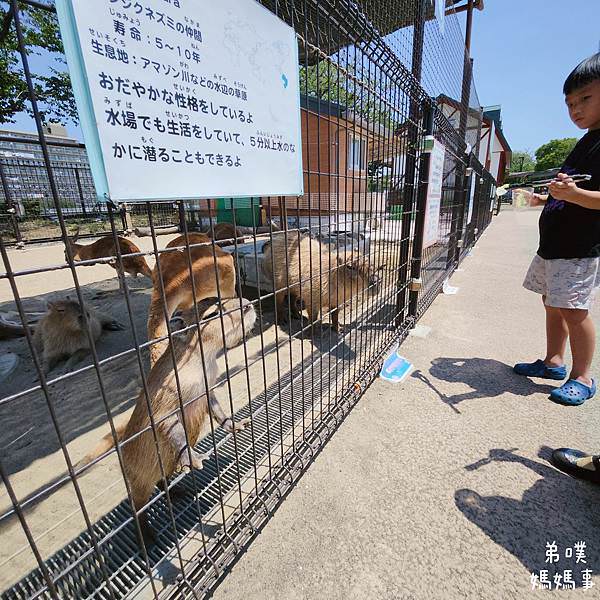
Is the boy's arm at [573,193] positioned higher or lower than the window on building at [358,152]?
lower

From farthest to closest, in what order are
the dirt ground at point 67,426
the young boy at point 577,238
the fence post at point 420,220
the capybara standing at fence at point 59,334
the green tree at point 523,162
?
the green tree at point 523,162
the fence post at point 420,220
the capybara standing at fence at point 59,334
the young boy at point 577,238
the dirt ground at point 67,426

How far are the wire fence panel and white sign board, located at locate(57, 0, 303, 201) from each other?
4.5 inches

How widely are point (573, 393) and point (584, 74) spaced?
7.37ft

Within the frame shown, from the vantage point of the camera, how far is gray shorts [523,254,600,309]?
2.47 metres

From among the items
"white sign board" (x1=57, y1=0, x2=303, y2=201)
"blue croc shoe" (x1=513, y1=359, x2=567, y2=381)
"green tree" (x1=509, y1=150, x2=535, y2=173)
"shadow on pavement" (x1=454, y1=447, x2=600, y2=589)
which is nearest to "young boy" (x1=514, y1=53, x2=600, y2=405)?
"blue croc shoe" (x1=513, y1=359, x2=567, y2=381)

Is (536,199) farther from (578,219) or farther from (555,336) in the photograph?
(555,336)

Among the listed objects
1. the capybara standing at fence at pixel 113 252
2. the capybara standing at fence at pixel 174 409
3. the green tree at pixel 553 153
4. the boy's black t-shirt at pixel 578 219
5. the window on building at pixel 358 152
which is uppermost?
the green tree at pixel 553 153

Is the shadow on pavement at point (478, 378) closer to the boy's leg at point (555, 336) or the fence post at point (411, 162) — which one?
the boy's leg at point (555, 336)

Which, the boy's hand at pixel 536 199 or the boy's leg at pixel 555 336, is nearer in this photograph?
the boy's hand at pixel 536 199

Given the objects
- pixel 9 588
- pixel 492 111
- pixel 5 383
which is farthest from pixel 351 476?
pixel 492 111

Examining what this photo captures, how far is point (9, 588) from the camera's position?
1.48m

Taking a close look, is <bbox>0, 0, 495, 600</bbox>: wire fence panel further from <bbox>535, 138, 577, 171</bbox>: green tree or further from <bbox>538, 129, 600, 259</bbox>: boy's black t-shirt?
Answer: <bbox>535, 138, 577, 171</bbox>: green tree

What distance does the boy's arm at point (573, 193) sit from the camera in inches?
81.8

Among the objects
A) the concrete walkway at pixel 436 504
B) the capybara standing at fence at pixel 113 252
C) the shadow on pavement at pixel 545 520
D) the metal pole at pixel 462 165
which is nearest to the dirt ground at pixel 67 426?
the concrete walkway at pixel 436 504
